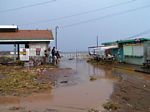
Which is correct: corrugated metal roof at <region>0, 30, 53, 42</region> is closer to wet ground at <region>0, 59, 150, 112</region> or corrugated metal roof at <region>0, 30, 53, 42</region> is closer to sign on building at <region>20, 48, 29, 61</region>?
sign on building at <region>20, 48, 29, 61</region>

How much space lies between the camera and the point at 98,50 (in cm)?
5616

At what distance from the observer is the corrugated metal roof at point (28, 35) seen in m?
41.1

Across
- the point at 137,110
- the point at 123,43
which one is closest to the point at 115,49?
the point at 123,43

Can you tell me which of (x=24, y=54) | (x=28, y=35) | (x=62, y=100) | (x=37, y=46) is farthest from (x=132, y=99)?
(x=28, y=35)

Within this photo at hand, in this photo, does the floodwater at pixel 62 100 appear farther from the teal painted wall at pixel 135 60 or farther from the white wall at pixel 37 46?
the white wall at pixel 37 46

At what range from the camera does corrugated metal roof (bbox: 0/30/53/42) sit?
135 feet

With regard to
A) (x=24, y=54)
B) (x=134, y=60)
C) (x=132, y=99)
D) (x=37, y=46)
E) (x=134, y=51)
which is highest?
(x=37, y=46)

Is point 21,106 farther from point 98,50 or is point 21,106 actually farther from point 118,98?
point 98,50

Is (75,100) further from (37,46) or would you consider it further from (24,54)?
(37,46)

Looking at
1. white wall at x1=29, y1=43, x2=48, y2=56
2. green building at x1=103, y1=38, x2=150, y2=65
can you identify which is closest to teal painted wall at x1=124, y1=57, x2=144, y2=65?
green building at x1=103, y1=38, x2=150, y2=65

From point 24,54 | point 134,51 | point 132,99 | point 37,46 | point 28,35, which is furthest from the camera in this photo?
point 28,35

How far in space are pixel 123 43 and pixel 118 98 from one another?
2990 centimetres

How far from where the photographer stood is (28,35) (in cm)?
4256

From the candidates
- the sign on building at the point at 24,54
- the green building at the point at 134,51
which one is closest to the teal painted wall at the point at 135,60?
the green building at the point at 134,51
